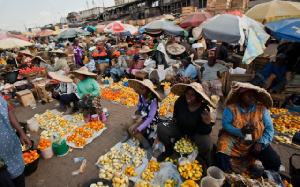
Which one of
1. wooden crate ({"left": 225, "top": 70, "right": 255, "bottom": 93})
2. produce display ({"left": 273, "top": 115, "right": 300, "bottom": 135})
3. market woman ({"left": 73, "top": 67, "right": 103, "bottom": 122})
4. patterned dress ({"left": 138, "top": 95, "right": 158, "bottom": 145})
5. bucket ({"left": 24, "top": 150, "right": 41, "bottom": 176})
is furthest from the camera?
wooden crate ({"left": 225, "top": 70, "right": 255, "bottom": 93})

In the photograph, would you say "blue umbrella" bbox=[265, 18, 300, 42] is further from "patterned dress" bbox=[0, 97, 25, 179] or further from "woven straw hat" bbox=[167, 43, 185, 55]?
→ "patterned dress" bbox=[0, 97, 25, 179]

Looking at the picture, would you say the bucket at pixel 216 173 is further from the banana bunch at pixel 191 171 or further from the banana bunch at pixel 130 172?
the banana bunch at pixel 130 172

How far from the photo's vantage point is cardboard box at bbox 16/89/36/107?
654 cm

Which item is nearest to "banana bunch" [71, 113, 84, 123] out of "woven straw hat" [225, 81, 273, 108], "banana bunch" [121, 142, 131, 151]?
"banana bunch" [121, 142, 131, 151]

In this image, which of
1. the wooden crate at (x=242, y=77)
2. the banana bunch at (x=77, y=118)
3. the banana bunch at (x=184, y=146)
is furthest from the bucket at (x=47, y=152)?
the wooden crate at (x=242, y=77)

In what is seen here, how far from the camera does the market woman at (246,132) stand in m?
2.53

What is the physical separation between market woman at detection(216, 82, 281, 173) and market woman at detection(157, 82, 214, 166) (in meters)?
0.29

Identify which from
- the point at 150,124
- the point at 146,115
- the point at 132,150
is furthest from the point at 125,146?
the point at 146,115

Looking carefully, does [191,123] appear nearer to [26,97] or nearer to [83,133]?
[83,133]

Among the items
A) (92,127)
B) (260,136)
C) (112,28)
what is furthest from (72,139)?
(112,28)

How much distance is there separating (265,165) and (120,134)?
3.24 metres

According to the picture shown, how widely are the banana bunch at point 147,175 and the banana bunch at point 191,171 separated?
553 mm

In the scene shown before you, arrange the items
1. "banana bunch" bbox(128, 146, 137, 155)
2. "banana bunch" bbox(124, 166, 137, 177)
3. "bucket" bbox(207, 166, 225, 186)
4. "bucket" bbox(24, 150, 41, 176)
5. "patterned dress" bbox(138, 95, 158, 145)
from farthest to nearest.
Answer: "patterned dress" bbox(138, 95, 158, 145), "banana bunch" bbox(128, 146, 137, 155), "bucket" bbox(24, 150, 41, 176), "banana bunch" bbox(124, 166, 137, 177), "bucket" bbox(207, 166, 225, 186)

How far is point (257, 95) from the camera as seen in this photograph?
267cm
